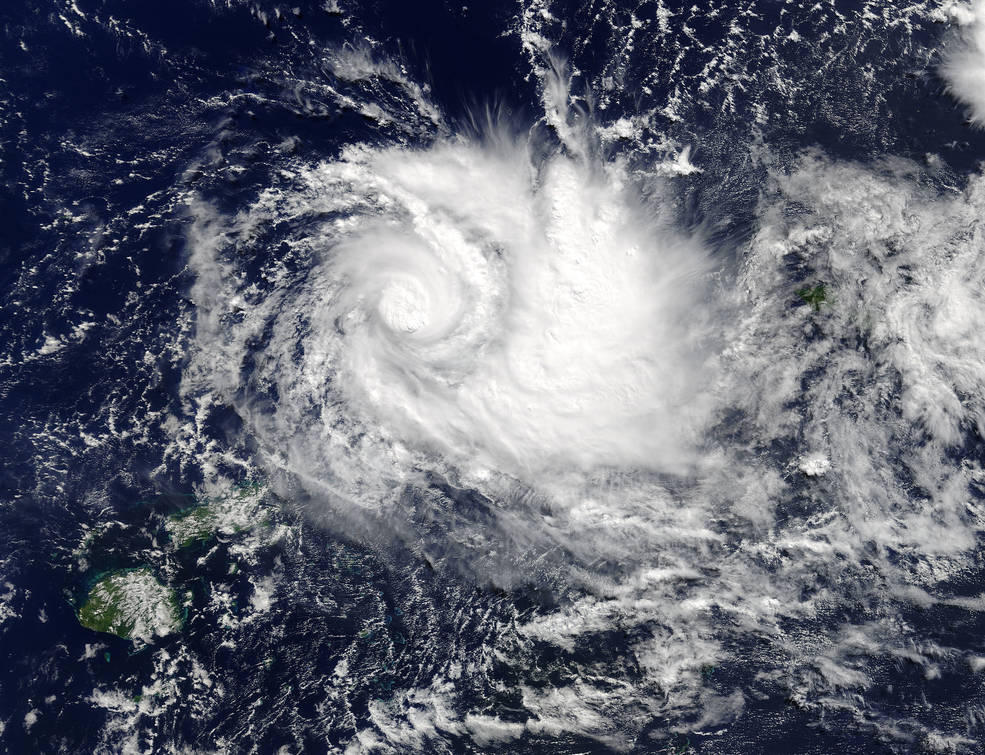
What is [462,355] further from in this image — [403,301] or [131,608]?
[131,608]

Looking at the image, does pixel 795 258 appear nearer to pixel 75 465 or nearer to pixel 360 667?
pixel 360 667

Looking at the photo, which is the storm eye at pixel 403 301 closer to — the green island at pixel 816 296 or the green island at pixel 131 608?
the green island at pixel 131 608

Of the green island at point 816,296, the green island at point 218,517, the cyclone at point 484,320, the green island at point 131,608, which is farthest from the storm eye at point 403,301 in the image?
the green island at point 816,296

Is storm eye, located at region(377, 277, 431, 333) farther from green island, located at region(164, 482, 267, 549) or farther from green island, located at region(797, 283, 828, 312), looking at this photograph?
green island, located at region(797, 283, 828, 312)

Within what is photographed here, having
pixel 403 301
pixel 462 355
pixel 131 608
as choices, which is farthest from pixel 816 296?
pixel 131 608

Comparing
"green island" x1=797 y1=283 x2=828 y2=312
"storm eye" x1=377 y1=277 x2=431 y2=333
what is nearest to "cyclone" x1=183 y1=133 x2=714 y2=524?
"storm eye" x1=377 y1=277 x2=431 y2=333

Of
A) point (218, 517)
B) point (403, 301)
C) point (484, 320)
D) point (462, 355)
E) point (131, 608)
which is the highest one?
point (484, 320)
